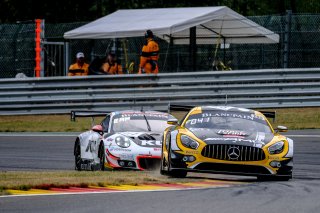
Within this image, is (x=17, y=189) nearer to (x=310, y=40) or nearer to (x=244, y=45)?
(x=310, y=40)

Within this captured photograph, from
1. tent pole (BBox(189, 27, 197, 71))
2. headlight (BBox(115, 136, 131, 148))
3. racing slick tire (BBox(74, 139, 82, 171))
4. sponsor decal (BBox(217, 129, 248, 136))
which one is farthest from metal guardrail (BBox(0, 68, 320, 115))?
→ sponsor decal (BBox(217, 129, 248, 136))

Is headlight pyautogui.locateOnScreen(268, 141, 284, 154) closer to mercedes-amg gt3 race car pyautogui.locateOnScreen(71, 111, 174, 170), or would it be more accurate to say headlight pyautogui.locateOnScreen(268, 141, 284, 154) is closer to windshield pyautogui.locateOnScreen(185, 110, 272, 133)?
windshield pyautogui.locateOnScreen(185, 110, 272, 133)

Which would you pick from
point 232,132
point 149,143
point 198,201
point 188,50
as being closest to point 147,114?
point 149,143

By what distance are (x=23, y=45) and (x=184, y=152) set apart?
50.4 feet

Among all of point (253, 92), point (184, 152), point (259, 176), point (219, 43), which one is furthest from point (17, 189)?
point (219, 43)

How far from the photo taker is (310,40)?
2620cm

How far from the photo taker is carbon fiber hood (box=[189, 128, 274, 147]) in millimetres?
14219

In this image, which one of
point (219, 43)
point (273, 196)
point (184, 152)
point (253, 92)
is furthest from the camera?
point (219, 43)

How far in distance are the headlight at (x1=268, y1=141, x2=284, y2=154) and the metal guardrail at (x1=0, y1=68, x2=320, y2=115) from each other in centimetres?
1028

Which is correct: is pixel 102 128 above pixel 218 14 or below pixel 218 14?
below

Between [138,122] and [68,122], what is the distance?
28.5 ft

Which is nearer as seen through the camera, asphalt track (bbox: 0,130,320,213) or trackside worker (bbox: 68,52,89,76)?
asphalt track (bbox: 0,130,320,213)

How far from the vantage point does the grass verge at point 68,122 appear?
24547 millimetres

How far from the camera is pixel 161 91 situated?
2566 centimetres
